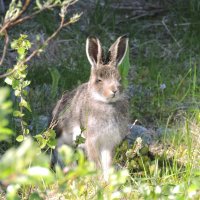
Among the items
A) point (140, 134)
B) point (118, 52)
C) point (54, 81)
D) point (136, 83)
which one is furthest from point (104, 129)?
point (136, 83)

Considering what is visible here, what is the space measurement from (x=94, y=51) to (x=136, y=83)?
1644mm

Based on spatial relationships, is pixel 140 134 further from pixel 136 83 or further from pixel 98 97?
pixel 136 83

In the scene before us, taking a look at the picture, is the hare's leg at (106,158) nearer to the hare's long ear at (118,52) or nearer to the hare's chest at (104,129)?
the hare's chest at (104,129)

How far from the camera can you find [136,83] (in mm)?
6328

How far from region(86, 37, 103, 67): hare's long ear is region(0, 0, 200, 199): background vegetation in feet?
2.04

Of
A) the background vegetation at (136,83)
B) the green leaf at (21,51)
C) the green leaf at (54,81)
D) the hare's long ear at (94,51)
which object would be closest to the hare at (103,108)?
the hare's long ear at (94,51)

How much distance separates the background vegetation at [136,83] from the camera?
388 cm

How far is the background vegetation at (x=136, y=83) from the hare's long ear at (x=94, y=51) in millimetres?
622

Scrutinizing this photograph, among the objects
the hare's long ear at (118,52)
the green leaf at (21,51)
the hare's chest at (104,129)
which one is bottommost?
the hare's chest at (104,129)

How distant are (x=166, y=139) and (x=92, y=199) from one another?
1643 millimetres

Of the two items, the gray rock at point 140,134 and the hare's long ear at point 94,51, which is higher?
the hare's long ear at point 94,51

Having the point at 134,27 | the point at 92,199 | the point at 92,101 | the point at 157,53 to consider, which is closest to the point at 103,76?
the point at 92,101

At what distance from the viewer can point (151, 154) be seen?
4.96 meters

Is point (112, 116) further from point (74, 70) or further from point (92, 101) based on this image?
point (74, 70)
